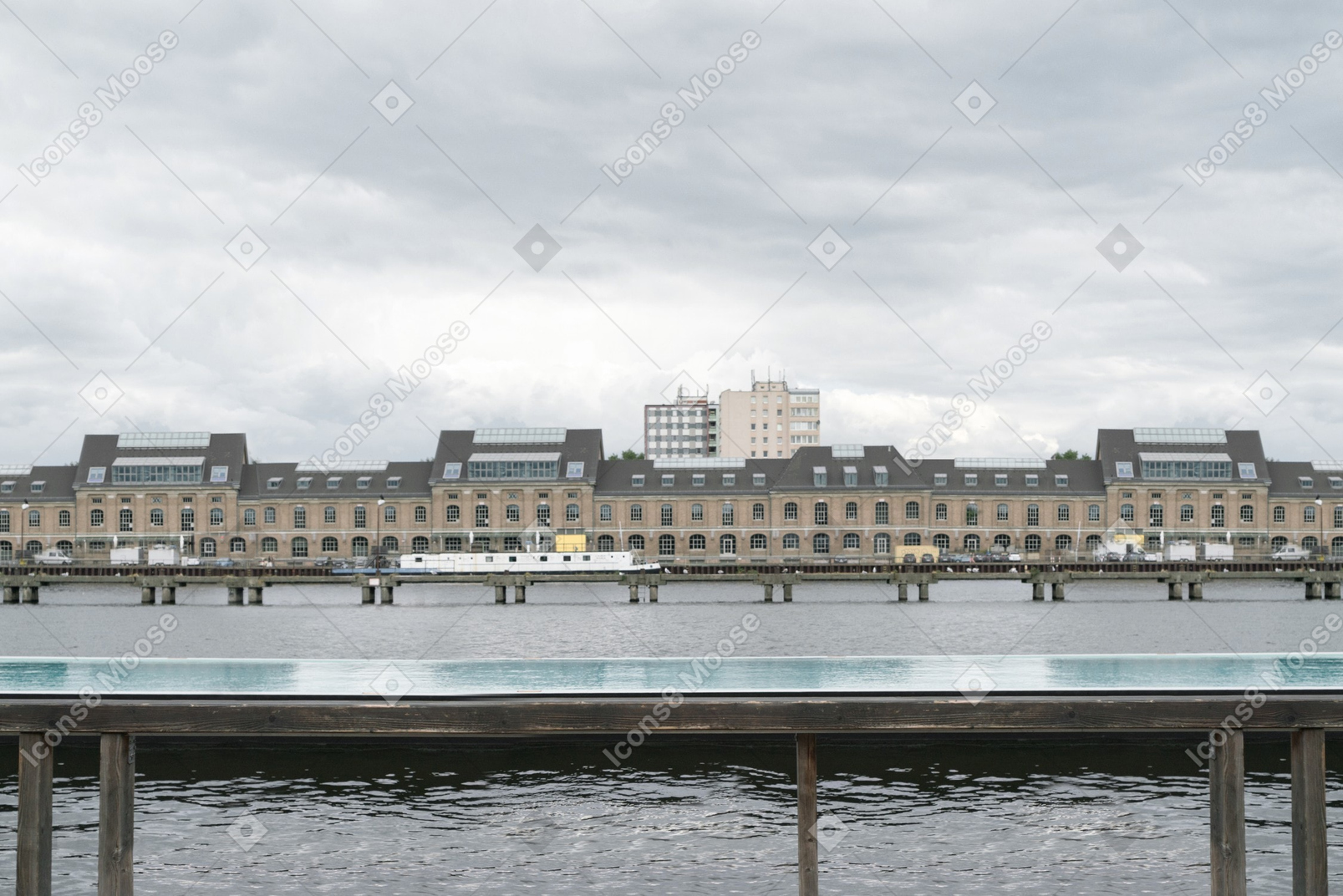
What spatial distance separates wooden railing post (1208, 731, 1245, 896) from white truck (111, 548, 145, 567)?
120061 millimetres

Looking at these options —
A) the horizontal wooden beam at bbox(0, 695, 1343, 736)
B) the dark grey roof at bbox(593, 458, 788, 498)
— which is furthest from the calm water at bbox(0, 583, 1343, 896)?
the dark grey roof at bbox(593, 458, 788, 498)

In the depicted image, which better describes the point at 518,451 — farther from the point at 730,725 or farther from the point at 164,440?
the point at 730,725

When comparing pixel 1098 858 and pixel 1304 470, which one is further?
pixel 1304 470

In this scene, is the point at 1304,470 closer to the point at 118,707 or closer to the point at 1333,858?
the point at 1333,858

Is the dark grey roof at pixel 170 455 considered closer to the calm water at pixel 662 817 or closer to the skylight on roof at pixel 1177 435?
the skylight on roof at pixel 1177 435

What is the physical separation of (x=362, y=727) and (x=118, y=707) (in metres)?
1.55

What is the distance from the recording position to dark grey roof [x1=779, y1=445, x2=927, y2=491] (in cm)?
11750

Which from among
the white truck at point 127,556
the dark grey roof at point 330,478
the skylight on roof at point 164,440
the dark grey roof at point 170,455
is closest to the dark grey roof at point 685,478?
the dark grey roof at point 330,478

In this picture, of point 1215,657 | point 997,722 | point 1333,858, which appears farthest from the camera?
point 1215,657

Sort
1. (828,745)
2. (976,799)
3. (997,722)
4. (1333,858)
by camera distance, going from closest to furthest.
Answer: (997,722)
(1333,858)
(976,799)
(828,745)

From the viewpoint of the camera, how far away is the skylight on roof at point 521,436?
121875 millimetres

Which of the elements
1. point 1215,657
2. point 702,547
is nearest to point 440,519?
point 702,547

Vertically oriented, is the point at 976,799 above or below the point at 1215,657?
below

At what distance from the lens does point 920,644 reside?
45000 mm
